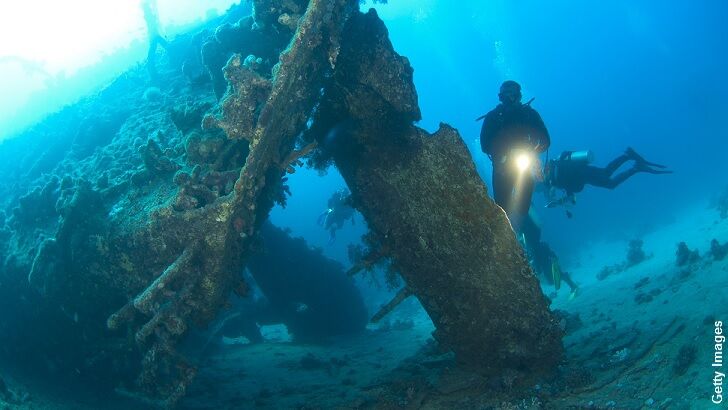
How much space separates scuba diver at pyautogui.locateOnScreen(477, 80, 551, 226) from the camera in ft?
24.5

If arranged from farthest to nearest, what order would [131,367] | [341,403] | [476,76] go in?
[476,76], [131,367], [341,403]

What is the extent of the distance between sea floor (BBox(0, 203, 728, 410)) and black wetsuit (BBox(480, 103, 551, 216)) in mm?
3176

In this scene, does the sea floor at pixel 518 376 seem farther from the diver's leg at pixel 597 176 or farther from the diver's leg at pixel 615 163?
the diver's leg at pixel 615 163

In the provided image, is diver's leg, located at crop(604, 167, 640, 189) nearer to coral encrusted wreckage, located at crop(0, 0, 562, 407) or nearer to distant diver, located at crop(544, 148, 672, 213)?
distant diver, located at crop(544, 148, 672, 213)

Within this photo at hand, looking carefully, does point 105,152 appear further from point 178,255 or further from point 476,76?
point 476,76

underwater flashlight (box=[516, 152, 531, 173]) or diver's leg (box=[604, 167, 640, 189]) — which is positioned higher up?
diver's leg (box=[604, 167, 640, 189])

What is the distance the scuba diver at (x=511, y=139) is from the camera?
7457 millimetres

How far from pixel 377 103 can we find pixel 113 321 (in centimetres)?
444

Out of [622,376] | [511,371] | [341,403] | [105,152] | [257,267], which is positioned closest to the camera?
[622,376]

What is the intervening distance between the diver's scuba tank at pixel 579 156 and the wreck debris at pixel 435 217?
21.4 feet

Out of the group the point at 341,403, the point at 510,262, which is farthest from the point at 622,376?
the point at 341,403

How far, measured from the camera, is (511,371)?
16.5 ft

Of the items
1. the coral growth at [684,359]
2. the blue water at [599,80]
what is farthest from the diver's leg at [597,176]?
the blue water at [599,80]

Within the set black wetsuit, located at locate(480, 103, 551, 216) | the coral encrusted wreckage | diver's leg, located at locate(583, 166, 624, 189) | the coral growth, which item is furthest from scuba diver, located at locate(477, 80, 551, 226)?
the coral growth
